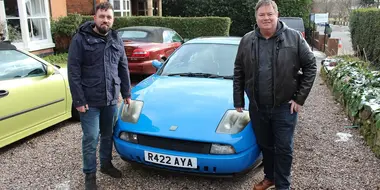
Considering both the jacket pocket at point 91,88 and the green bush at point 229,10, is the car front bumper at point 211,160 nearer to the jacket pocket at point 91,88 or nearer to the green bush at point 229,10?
the jacket pocket at point 91,88

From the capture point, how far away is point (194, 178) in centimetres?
341

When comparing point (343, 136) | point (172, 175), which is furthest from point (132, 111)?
point (343, 136)

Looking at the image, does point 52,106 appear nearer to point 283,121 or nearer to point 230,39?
point 230,39

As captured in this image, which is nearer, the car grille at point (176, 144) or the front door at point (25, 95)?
the car grille at point (176, 144)

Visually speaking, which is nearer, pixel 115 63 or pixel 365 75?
pixel 115 63

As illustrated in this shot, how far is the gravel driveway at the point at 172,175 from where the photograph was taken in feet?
10.8

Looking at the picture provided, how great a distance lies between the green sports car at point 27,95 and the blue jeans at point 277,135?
2750 mm

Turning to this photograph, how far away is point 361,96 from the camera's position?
489 centimetres

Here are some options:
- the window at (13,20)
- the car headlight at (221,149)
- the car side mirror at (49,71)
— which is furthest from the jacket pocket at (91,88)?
the window at (13,20)

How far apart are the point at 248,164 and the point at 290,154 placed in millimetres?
392

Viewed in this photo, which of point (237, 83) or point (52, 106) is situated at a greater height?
point (237, 83)

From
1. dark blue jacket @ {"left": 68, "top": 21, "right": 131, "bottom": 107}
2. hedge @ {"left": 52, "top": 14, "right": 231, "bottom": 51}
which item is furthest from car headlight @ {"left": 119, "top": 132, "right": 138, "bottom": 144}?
hedge @ {"left": 52, "top": 14, "right": 231, "bottom": 51}

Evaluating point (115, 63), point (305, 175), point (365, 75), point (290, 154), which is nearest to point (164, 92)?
point (115, 63)

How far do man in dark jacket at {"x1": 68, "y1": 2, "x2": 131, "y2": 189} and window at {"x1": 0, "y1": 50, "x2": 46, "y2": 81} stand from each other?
162 centimetres
